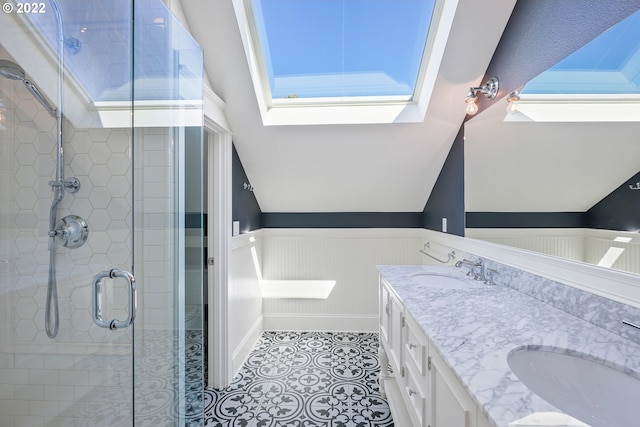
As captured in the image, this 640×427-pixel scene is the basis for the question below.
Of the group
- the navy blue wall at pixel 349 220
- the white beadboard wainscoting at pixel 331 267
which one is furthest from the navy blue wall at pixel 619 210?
the navy blue wall at pixel 349 220

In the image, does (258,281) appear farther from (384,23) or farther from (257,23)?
(384,23)

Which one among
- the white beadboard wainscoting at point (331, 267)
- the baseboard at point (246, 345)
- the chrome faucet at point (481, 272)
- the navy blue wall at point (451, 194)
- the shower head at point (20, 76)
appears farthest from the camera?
→ the white beadboard wainscoting at point (331, 267)

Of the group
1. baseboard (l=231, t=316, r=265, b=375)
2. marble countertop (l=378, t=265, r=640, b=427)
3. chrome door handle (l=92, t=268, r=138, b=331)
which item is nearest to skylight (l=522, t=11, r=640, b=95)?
marble countertop (l=378, t=265, r=640, b=427)

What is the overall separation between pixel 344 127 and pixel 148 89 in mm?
1320

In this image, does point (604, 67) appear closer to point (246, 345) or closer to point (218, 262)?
point (218, 262)

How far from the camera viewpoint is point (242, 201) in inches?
98.0

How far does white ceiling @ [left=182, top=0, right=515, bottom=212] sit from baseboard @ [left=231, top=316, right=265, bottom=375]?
113cm

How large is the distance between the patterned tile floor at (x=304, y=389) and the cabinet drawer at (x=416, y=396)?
2.05 feet

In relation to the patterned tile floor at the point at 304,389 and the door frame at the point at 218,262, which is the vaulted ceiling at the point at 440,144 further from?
the patterned tile floor at the point at 304,389

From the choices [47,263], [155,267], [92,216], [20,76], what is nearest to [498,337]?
[155,267]

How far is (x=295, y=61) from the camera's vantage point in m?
2.06

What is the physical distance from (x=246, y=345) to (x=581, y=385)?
7.41 ft

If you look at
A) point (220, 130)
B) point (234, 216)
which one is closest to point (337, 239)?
point (234, 216)

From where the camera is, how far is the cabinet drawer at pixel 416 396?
3.46ft
